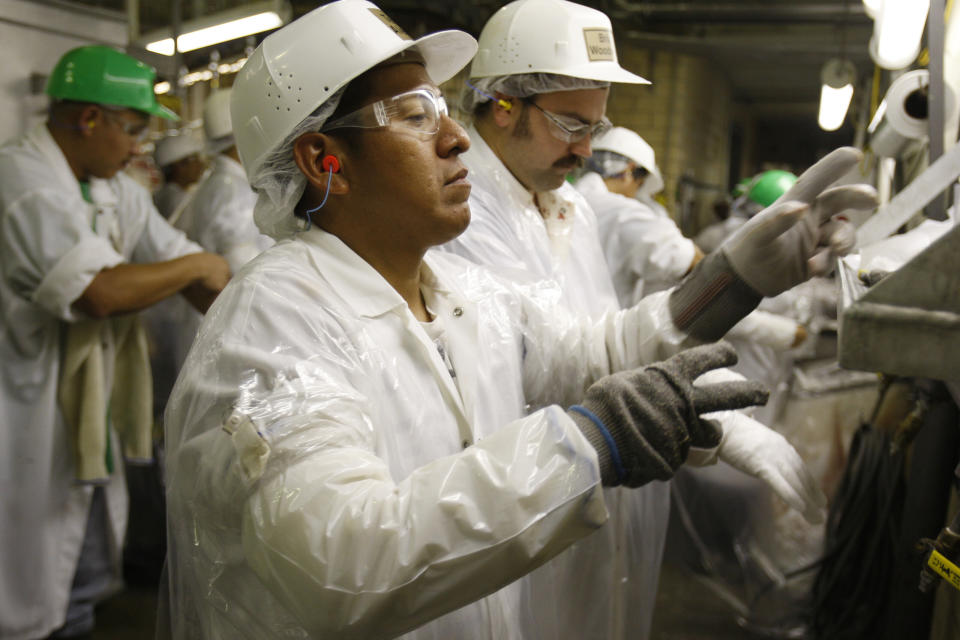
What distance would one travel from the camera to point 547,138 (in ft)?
7.14

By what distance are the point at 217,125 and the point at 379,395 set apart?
2.99 m

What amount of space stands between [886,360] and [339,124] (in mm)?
919

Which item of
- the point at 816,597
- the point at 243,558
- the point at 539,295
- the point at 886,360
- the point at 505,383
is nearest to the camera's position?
the point at 886,360

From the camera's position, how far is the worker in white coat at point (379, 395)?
3.09 ft

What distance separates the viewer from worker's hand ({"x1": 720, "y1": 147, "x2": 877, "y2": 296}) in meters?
1.39

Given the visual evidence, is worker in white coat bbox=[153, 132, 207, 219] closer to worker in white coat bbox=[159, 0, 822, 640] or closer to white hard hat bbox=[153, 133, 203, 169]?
white hard hat bbox=[153, 133, 203, 169]

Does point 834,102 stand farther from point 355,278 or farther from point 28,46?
point 355,278


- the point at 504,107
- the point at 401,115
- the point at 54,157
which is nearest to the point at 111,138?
the point at 54,157

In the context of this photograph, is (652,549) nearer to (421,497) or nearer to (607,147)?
(421,497)

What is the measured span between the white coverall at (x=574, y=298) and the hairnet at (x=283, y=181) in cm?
62

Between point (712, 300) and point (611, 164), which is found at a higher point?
point (712, 300)

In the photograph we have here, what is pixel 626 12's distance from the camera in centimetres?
716

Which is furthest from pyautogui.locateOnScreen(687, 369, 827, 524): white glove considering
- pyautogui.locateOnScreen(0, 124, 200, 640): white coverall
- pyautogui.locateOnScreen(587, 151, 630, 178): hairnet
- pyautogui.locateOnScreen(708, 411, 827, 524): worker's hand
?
pyautogui.locateOnScreen(587, 151, 630, 178): hairnet

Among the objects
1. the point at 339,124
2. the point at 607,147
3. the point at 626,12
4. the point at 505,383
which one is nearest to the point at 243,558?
the point at 505,383
